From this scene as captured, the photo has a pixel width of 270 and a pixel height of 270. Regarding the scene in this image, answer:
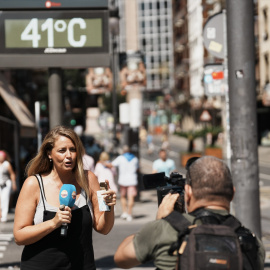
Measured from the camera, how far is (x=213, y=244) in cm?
292

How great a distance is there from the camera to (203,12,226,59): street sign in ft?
29.2

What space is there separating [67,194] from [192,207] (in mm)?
1150

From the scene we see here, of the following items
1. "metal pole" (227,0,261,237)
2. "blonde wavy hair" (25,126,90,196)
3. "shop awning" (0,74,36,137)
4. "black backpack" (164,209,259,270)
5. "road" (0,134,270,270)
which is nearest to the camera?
"black backpack" (164,209,259,270)

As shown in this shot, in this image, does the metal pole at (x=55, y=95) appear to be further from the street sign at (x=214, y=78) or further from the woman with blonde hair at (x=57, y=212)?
the woman with blonde hair at (x=57, y=212)

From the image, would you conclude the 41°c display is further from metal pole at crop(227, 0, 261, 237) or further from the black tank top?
the black tank top

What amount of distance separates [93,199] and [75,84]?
44.1m

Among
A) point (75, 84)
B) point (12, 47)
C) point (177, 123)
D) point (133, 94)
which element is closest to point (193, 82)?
point (177, 123)

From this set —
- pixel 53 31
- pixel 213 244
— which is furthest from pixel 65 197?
pixel 53 31

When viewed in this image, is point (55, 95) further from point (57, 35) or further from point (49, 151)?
point (49, 151)

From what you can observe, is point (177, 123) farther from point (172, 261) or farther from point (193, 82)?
point (172, 261)

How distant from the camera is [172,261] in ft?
10.2

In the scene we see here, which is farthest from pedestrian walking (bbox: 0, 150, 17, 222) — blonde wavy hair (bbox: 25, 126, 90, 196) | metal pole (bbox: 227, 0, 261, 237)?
blonde wavy hair (bbox: 25, 126, 90, 196)

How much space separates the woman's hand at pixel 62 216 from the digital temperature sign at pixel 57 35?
422cm

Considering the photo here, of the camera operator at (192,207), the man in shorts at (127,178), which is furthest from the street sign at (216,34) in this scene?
the man in shorts at (127,178)
